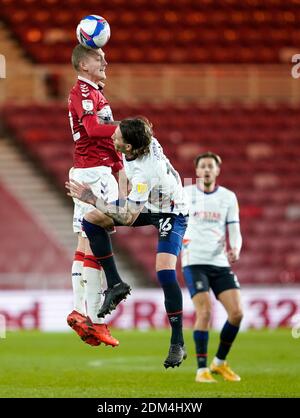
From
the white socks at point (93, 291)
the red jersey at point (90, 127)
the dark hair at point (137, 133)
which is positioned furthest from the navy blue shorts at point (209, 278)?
the dark hair at point (137, 133)

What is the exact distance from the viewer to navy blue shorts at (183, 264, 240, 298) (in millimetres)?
11422

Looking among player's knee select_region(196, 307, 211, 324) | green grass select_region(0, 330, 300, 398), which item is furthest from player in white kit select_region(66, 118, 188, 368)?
player's knee select_region(196, 307, 211, 324)

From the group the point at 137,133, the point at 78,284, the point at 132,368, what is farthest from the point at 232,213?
the point at 137,133

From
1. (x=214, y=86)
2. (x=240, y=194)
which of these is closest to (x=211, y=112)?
(x=214, y=86)

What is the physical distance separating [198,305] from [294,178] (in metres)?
10.6

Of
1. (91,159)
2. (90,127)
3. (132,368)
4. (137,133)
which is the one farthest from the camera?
(132,368)

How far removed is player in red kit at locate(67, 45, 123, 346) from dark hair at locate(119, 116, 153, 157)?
210 millimetres

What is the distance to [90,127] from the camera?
8.55 m

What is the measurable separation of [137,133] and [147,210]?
0.76 metres

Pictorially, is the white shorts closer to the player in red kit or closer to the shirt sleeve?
the player in red kit

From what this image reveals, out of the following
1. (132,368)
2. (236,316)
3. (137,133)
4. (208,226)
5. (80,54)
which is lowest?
(132,368)

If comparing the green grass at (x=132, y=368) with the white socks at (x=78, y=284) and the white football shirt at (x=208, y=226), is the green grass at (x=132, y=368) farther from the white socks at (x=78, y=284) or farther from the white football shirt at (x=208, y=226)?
the white football shirt at (x=208, y=226)

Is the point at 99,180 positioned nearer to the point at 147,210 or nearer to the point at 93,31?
the point at 147,210

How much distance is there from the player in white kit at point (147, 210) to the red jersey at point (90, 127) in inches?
8.9
